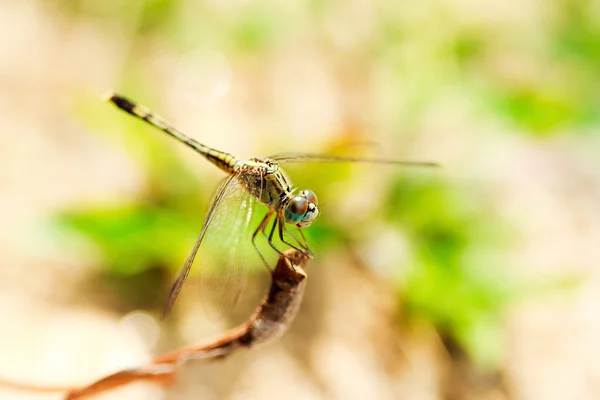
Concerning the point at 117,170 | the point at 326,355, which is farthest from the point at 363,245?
the point at 117,170

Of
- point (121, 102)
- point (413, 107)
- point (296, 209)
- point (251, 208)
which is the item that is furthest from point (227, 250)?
point (413, 107)

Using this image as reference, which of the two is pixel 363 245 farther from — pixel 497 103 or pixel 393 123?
pixel 497 103

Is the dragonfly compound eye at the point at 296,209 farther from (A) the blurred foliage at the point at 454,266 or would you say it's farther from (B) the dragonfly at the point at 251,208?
(A) the blurred foliage at the point at 454,266

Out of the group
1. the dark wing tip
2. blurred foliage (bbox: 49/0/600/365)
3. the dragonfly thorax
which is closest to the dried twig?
the dragonfly thorax

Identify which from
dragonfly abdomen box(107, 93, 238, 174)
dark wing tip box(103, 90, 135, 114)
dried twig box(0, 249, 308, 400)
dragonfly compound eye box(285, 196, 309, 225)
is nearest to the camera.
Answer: dried twig box(0, 249, 308, 400)

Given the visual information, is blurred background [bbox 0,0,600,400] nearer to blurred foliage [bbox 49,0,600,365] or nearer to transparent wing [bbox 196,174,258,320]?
blurred foliage [bbox 49,0,600,365]
